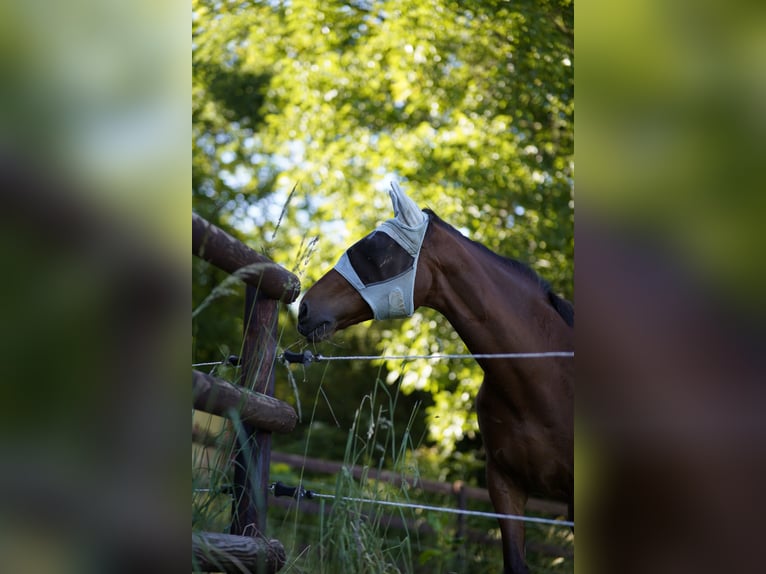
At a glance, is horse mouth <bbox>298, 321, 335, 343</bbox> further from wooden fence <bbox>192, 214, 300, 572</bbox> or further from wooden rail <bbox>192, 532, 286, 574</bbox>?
wooden rail <bbox>192, 532, 286, 574</bbox>

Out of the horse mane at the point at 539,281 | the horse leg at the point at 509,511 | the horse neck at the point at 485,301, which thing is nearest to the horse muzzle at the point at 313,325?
the horse neck at the point at 485,301

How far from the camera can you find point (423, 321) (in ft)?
17.5

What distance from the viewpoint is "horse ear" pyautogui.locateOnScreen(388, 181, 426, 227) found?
274 cm

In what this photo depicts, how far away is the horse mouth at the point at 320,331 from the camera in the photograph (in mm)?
2707

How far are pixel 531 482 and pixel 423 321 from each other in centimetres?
257

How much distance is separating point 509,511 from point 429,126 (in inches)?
136

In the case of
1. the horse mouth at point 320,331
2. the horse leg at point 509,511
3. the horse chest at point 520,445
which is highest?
the horse mouth at point 320,331

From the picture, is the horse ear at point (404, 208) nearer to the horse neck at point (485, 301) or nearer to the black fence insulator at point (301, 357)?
the horse neck at point (485, 301)

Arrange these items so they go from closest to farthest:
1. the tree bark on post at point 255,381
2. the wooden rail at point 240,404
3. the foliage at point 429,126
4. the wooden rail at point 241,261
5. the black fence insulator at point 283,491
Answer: the wooden rail at point 240,404 < the wooden rail at point 241,261 < the tree bark on post at point 255,381 < the black fence insulator at point 283,491 < the foliage at point 429,126

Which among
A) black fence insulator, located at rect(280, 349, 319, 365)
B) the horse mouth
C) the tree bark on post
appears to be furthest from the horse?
the tree bark on post

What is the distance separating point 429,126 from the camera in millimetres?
5688

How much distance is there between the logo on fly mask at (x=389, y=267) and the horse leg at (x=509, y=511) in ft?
2.38

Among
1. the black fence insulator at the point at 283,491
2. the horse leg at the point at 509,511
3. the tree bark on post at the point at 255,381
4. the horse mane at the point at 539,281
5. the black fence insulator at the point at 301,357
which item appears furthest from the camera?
the horse mane at the point at 539,281
